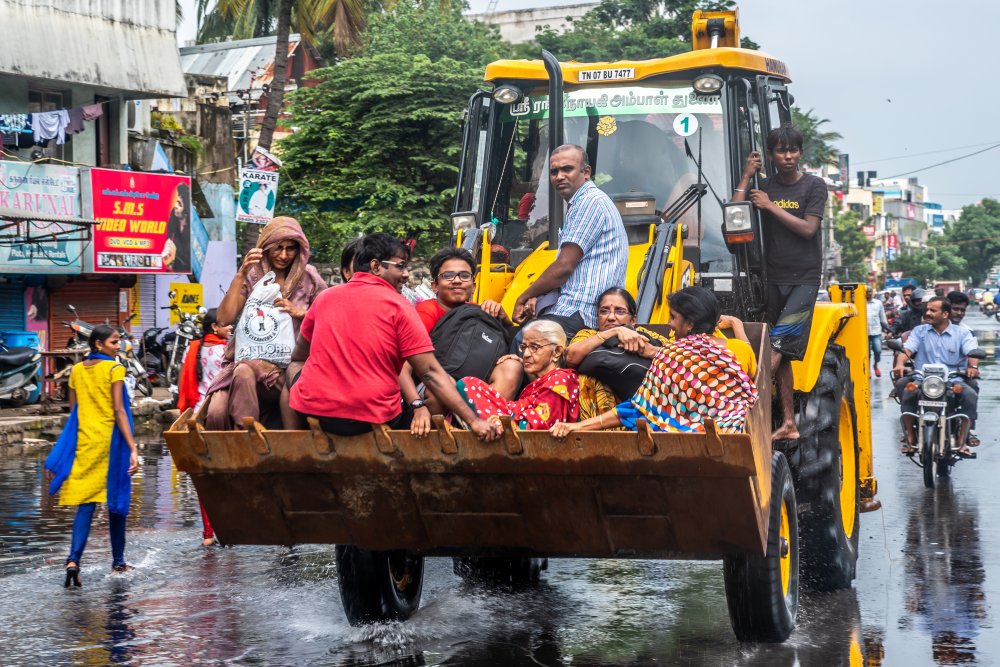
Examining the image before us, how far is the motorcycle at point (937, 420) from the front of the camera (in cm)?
1271

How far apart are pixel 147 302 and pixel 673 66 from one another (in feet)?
67.8

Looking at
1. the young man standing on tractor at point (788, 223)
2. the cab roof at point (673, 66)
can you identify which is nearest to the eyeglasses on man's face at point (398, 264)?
the young man standing on tractor at point (788, 223)

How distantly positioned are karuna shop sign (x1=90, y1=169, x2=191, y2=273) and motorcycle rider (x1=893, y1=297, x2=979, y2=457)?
15430mm

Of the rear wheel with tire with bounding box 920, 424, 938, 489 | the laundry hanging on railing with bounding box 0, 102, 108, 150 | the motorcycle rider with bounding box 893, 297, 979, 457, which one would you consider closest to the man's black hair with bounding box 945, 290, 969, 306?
the motorcycle rider with bounding box 893, 297, 979, 457

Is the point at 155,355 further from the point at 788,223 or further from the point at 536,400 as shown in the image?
the point at 536,400

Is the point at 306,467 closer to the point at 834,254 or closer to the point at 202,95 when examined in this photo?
the point at 202,95

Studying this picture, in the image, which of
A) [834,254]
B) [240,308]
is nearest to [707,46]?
[240,308]

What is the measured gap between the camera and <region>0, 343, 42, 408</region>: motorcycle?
66.2 feet

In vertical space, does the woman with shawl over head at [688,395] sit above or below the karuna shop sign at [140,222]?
below

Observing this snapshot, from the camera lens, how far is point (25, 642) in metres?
7.00

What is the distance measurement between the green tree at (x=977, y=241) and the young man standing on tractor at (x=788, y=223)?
5712 inches

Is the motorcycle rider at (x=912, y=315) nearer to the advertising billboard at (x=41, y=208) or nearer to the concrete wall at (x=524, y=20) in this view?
the advertising billboard at (x=41, y=208)

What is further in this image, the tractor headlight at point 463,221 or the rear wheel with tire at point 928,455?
the rear wheel with tire at point 928,455

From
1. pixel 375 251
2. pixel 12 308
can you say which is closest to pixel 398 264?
pixel 375 251
